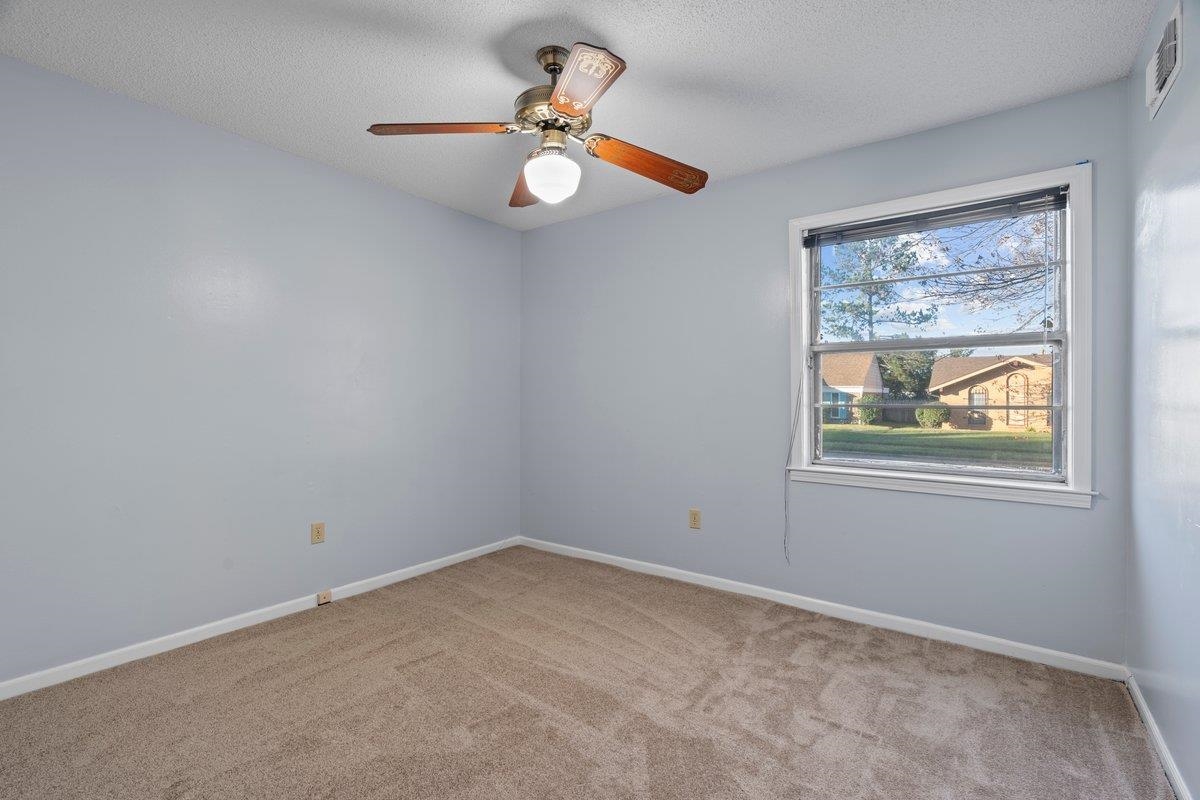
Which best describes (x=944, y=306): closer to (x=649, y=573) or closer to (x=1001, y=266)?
(x=1001, y=266)

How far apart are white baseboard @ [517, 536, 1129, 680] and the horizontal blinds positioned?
1896 mm

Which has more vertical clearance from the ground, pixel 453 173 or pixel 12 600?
pixel 453 173

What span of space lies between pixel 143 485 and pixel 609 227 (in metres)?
2.92

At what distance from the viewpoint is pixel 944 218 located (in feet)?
8.90

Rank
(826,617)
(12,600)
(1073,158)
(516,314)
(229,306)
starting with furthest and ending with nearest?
(516,314) < (826,617) < (229,306) < (1073,158) < (12,600)

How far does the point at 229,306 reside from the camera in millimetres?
2748

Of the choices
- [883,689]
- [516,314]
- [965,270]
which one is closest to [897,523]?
[883,689]

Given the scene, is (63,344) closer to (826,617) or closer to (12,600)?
(12,600)

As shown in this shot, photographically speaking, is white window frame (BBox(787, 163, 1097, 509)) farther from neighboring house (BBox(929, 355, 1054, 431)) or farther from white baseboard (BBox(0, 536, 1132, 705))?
white baseboard (BBox(0, 536, 1132, 705))

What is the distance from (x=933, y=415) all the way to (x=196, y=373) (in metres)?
3.51

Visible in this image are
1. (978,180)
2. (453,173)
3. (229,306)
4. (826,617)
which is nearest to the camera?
(978,180)

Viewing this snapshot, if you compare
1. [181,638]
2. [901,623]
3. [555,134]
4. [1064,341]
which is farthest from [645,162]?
[181,638]

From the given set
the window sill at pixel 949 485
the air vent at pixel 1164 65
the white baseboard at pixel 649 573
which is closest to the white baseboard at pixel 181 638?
the white baseboard at pixel 649 573

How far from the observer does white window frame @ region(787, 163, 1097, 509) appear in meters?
2.32
